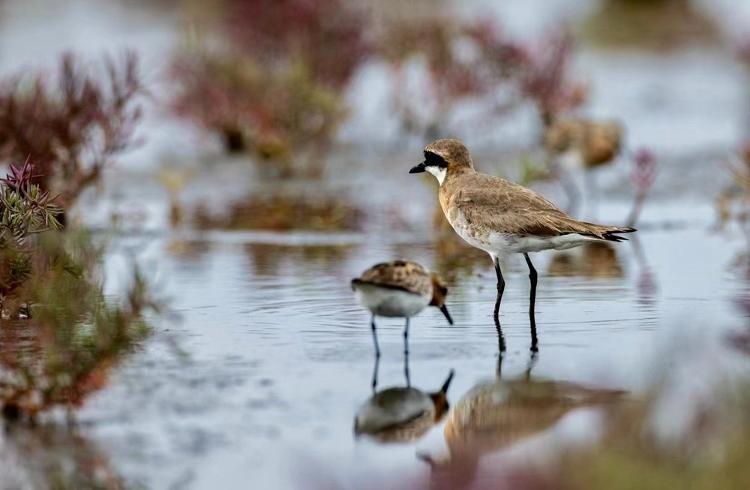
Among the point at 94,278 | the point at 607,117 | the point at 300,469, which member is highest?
the point at 607,117

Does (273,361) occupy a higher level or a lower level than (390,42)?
lower

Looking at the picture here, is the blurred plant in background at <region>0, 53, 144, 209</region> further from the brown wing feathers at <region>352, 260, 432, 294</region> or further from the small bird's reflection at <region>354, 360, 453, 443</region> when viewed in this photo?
the small bird's reflection at <region>354, 360, 453, 443</region>

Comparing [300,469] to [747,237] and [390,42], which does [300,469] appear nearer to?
[747,237]

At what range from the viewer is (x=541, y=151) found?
68.1 feet

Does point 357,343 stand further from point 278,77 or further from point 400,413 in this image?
point 278,77

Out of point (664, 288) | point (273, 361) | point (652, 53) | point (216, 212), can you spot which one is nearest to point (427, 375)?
point (273, 361)

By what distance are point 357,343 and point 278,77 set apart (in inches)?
438

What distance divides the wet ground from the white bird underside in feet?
0.96

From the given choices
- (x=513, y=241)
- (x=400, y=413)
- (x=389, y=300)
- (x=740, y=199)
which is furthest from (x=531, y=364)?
(x=740, y=199)

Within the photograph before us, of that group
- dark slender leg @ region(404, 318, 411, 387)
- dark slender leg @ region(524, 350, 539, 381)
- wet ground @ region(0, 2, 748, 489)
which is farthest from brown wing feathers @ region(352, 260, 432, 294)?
dark slender leg @ region(524, 350, 539, 381)

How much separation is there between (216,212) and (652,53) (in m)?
22.1

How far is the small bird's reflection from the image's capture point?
24.9 ft

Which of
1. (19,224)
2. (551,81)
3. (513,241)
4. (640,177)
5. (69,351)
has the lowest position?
(69,351)

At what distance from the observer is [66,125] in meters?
13.9
